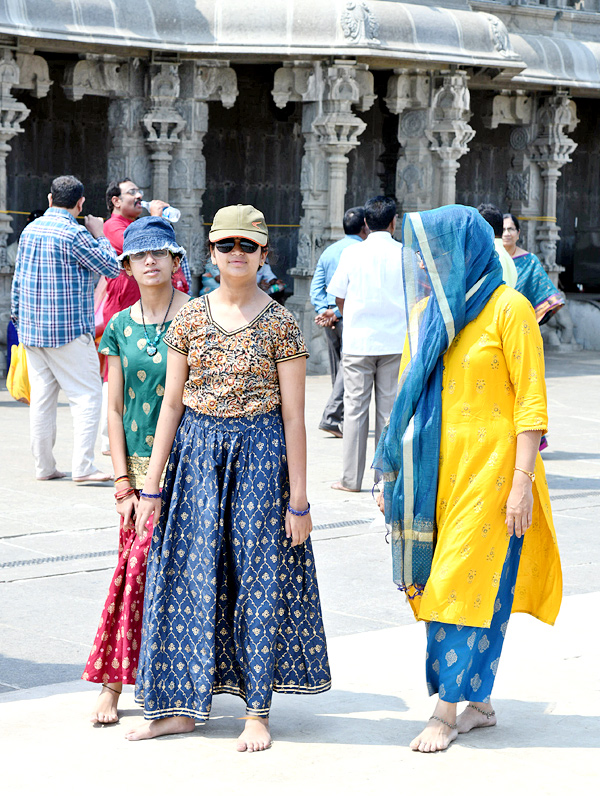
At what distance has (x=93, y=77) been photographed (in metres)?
14.5

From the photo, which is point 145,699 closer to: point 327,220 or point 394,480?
point 394,480

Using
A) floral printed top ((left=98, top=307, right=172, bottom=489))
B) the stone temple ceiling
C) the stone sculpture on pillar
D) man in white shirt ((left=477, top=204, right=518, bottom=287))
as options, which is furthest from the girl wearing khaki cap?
the stone sculpture on pillar

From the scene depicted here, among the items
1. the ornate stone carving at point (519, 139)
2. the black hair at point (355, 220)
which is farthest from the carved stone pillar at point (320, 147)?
the black hair at point (355, 220)

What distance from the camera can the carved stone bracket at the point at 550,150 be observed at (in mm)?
18250

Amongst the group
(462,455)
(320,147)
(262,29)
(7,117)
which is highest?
(262,29)

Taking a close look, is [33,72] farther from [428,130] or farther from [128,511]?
[128,511]

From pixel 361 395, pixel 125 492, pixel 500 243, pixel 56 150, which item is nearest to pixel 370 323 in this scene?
pixel 361 395

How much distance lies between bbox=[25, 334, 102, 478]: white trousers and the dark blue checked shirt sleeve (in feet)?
0.36

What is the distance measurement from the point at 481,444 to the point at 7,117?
10327mm

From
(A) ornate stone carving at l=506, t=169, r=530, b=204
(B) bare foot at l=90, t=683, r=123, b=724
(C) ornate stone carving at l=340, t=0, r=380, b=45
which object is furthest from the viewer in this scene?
(A) ornate stone carving at l=506, t=169, r=530, b=204

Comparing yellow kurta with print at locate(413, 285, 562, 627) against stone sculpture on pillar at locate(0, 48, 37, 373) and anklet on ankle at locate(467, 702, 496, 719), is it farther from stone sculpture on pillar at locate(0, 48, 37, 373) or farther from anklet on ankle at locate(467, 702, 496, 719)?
stone sculpture on pillar at locate(0, 48, 37, 373)

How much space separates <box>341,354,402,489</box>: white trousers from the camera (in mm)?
8562

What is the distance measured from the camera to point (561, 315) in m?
18.5

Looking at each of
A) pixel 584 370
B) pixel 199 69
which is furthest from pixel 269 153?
pixel 584 370
